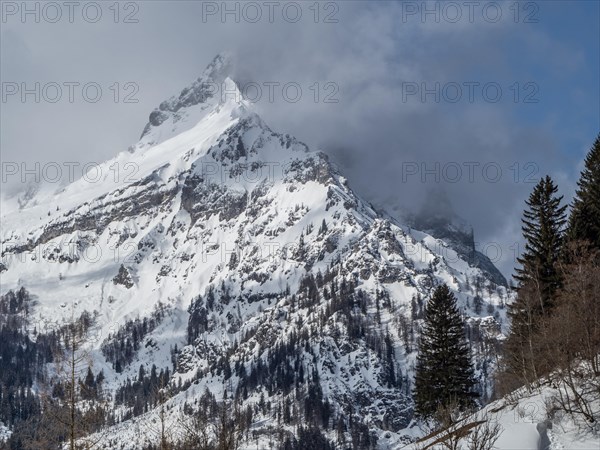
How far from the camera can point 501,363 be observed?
70.1m

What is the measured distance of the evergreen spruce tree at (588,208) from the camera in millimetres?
64438

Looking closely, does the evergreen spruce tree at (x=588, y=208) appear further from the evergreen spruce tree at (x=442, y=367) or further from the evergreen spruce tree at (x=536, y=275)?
the evergreen spruce tree at (x=442, y=367)

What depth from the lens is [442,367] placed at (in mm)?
70812

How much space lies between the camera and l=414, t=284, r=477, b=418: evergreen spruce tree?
226 ft

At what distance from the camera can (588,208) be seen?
216ft

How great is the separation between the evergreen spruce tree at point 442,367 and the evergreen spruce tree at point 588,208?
15.5 metres

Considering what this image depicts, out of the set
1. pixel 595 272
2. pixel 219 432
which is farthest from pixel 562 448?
pixel 219 432

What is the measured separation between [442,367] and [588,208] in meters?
19.7

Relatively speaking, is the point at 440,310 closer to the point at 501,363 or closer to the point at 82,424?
the point at 501,363

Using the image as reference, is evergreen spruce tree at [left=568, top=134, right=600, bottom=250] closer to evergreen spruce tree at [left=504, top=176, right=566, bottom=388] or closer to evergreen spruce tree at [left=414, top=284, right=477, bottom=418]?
evergreen spruce tree at [left=504, top=176, right=566, bottom=388]

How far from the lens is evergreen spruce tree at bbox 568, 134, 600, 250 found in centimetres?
6444

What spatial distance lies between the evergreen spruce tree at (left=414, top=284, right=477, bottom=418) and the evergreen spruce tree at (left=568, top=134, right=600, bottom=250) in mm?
15524

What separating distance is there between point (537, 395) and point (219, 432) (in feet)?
79.9

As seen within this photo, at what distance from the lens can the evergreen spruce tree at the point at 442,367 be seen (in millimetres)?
68875
